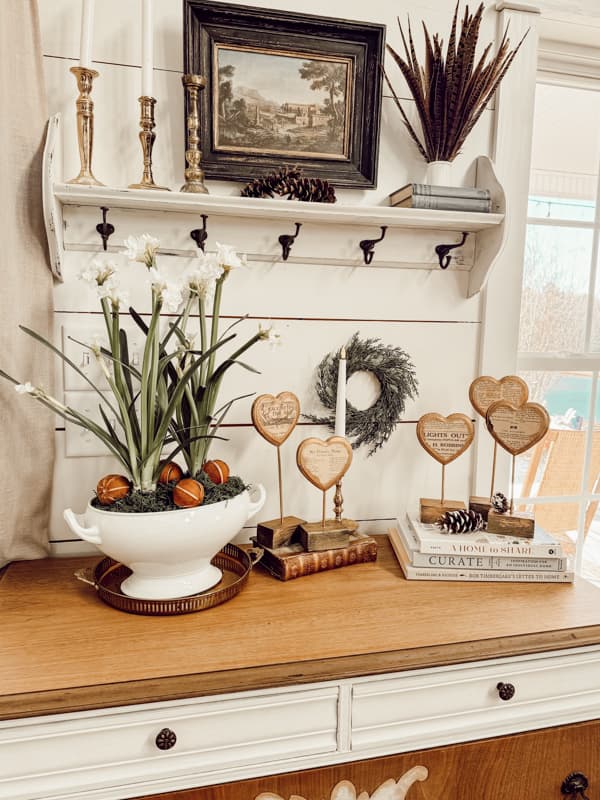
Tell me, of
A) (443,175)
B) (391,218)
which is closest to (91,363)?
(391,218)

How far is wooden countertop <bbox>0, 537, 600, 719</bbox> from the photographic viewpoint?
35.4 inches

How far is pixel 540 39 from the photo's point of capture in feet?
5.43

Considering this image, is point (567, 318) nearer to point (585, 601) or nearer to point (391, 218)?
point (391, 218)

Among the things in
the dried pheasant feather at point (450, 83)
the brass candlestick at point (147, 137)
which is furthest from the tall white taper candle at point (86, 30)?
the dried pheasant feather at point (450, 83)

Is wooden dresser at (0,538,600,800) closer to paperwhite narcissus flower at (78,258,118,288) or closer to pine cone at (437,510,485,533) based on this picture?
pine cone at (437,510,485,533)

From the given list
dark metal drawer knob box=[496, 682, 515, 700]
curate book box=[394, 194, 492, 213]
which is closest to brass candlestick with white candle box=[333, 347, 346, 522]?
curate book box=[394, 194, 492, 213]

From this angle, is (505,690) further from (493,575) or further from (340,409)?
(340,409)

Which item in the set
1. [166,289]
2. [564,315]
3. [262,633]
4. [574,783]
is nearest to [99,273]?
[166,289]

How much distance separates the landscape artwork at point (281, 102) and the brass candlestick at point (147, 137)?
0.51 ft

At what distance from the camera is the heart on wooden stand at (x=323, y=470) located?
1302 millimetres

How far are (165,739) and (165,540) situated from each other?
0.30 m

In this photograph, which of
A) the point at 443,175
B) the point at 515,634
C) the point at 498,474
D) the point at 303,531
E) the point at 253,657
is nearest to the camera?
the point at 253,657

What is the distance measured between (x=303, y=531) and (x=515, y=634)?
0.47m

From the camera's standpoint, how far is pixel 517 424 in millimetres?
1367
